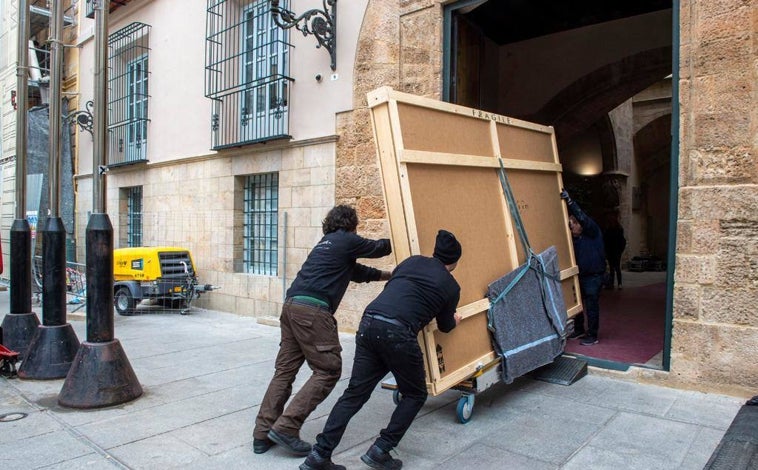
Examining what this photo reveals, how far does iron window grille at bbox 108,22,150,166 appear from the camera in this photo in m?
11.9

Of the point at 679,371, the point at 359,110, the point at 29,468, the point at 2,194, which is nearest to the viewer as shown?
the point at 29,468

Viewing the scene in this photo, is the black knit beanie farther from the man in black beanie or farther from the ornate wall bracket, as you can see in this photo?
the ornate wall bracket

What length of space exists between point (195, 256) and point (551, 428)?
783 cm

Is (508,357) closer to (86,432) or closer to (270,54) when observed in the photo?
(86,432)

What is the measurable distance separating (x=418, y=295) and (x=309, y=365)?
2.78 ft

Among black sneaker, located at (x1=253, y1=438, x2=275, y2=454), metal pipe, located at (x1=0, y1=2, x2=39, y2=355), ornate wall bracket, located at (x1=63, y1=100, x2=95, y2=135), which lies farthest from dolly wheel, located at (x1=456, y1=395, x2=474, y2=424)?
ornate wall bracket, located at (x1=63, y1=100, x2=95, y2=135)

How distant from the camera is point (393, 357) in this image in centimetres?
329

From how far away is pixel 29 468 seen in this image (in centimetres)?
336

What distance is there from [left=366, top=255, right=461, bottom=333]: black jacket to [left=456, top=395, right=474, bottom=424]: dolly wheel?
33.1 inches

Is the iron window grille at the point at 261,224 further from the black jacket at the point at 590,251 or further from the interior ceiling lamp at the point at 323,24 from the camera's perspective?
the black jacket at the point at 590,251

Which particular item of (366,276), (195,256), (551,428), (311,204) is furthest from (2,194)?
(551,428)

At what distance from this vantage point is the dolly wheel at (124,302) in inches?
371

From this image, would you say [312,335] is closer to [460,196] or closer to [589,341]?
[460,196]

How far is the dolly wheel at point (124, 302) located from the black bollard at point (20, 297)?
10.5ft
